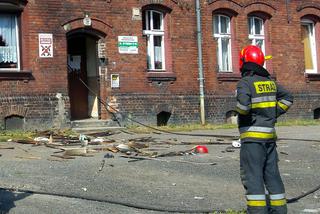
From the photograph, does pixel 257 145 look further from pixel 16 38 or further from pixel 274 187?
pixel 16 38

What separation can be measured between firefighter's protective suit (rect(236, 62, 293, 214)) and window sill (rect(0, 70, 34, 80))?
12184mm

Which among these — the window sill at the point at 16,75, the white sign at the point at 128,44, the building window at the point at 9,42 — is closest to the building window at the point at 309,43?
the white sign at the point at 128,44

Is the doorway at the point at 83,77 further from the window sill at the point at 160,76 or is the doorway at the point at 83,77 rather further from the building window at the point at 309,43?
the building window at the point at 309,43

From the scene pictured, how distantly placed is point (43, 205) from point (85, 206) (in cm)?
54

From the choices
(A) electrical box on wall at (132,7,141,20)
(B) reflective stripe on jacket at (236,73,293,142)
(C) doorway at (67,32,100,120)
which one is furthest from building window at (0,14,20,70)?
(B) reflective stripe on jacket at (236,73,293,142)

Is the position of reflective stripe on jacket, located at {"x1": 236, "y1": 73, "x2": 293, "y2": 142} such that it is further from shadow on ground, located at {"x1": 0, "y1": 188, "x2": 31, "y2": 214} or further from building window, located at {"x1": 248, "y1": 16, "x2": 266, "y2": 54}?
building window, located at {"x1": 248, "y1": 16, "x2": 266, "y2": 54}

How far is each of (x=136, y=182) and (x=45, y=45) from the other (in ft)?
33.1

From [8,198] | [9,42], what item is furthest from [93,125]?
[8,198]

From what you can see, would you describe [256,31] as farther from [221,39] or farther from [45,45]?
[45,45]

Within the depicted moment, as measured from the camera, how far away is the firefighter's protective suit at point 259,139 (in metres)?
6.02

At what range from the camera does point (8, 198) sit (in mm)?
7215

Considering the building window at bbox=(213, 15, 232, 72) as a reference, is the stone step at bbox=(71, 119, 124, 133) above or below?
below

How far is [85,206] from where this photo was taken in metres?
6.94

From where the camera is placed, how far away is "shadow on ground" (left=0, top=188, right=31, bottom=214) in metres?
6.68
